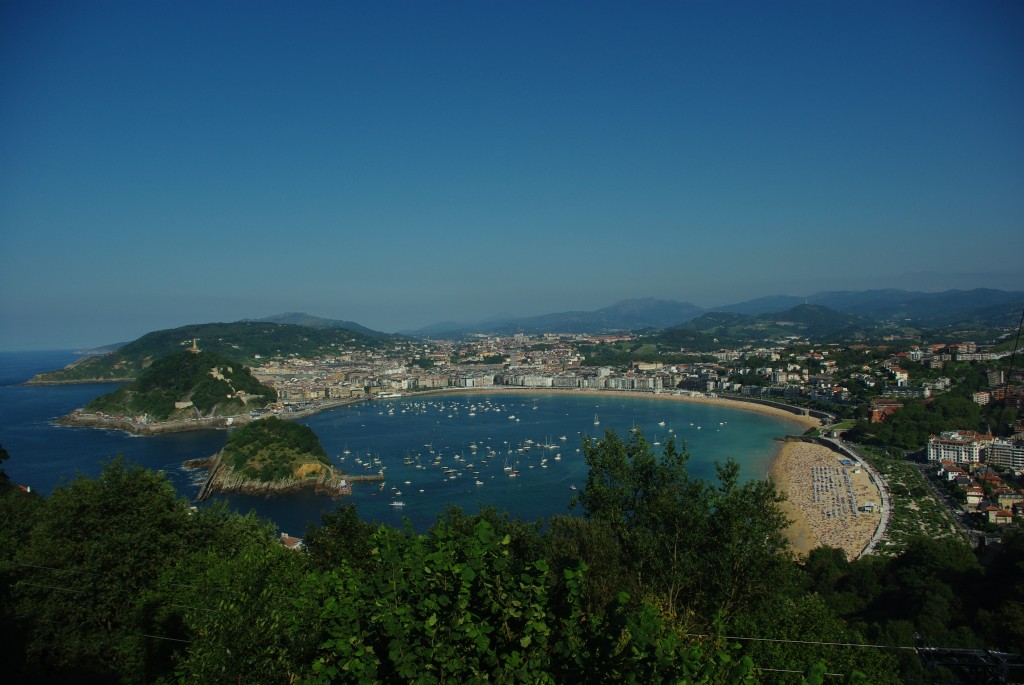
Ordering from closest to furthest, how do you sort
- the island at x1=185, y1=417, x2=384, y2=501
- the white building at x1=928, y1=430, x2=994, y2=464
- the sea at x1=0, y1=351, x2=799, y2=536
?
1. the sea at x1=0, y1=351, x2=799, y2=536
2. the island at x1=185, y1=417, x2=384, y2=501
3. the white building at x1=928, y1=430, x2=994, y2=464

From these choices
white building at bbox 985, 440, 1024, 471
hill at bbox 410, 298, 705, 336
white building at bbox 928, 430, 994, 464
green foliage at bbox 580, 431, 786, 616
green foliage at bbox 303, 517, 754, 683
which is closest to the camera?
green foliage at bbox 303, 517, 754, 683

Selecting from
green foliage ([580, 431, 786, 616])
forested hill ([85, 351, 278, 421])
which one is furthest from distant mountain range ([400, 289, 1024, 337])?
green foliage ([580, 431, 786, 616])

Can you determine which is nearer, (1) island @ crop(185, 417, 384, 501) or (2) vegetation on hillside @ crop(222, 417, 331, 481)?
(1) island @ crop(185, 417, 384, 501)

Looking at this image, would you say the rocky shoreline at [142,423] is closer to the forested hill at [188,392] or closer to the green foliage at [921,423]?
the forested hill at [188,392]

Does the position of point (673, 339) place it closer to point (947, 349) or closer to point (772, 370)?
point (772, 370)

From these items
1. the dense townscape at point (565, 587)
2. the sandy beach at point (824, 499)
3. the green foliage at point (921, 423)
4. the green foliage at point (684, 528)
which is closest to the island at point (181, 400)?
the dense townscape at point (565, 587)

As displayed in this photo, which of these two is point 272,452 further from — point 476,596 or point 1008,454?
point 1008,454

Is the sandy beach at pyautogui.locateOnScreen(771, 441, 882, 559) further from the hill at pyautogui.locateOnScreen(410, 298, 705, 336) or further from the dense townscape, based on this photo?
the hill at pyautogui.locateOnScreen(410, 298, 705, 336)

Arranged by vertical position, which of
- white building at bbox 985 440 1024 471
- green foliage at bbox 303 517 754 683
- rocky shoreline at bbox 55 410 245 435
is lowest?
white building at bbox 985 440 1024 471
